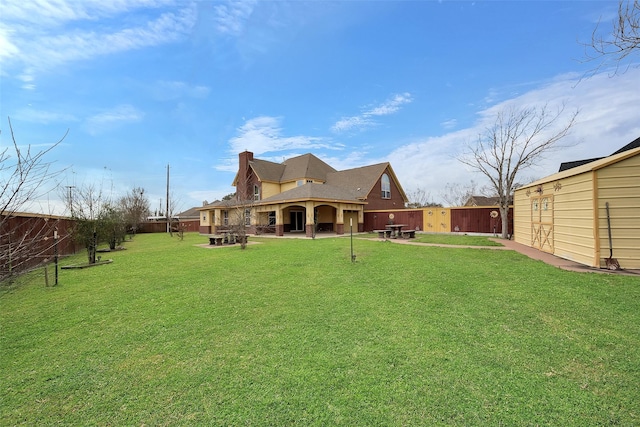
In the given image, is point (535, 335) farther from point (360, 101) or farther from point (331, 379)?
point (360, 101)

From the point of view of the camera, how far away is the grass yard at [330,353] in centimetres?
240

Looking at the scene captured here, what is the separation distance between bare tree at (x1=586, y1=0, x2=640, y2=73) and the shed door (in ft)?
25.8

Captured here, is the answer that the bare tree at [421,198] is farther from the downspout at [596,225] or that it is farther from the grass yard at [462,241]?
the downspout at [596,225]

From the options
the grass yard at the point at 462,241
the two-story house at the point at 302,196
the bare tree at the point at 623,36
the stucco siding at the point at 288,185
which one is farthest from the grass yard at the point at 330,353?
the stucco siding at the point at 288,185

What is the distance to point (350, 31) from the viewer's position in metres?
12.2

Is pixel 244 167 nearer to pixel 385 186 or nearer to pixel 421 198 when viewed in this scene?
pixel 385 186

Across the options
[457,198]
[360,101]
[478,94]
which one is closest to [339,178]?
[360,101]

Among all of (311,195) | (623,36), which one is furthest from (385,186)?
(623,36)

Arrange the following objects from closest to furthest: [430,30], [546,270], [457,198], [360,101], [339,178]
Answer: [546,270] → [430,30] → [360,101] → [339,178] → [457,198]

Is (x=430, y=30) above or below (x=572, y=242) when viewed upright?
above

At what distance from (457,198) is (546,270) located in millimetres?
38139

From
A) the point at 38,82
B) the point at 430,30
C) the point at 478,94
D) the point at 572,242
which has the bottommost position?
the point at 572,242

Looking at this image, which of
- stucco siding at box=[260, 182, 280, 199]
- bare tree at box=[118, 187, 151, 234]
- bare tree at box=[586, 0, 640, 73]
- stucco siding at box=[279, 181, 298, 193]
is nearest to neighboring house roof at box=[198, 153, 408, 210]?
stucco siding at box=[279, 181, 298, 193]

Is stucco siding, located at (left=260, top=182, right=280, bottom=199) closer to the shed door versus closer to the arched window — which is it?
the arched window
